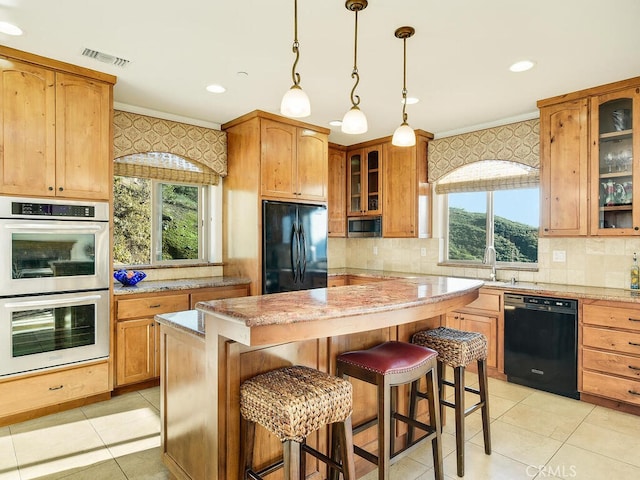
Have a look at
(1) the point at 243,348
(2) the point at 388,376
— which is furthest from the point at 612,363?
(1) the point at 243,348

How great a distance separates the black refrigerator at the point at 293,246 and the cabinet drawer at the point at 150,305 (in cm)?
81

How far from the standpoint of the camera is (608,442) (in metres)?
2.61

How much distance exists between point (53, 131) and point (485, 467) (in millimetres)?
3727

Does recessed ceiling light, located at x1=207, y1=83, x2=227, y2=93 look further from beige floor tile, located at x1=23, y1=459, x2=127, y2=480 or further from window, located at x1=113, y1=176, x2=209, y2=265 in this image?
beige floor tile, located at x1=23, y1=459, x2=127, y2=480

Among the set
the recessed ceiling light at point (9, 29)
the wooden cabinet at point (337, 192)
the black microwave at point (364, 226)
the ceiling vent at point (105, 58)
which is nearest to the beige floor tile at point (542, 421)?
the black microwave at point (364, 226)

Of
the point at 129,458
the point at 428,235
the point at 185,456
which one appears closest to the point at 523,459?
the point at 185,456

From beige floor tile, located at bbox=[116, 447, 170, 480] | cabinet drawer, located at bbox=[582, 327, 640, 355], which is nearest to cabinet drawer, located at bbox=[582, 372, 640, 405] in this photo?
cabinet drawer, located at bbox=[582, 327, 640, 355]

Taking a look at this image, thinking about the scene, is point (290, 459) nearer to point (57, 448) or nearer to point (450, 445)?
point (450, 445)

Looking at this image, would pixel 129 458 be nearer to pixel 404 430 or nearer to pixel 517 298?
pixel 404 430

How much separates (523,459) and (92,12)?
3.71 metres

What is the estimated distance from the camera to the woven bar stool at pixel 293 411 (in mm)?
1476

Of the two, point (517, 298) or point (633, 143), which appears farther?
point (517, 298)

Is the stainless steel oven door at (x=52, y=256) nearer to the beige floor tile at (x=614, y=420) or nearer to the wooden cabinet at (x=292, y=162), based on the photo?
the wooden cabinet at (x=292, y=162)

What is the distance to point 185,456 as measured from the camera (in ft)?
6.42
